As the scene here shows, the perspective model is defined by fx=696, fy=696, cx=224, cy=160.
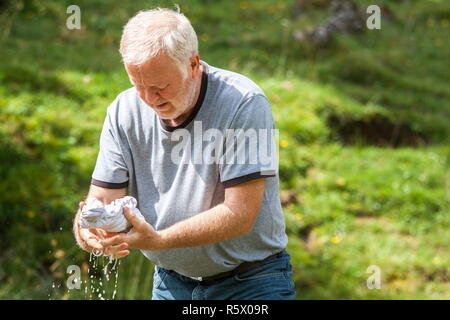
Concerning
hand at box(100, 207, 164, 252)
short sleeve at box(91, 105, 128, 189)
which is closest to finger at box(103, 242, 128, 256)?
hand at box(100, 207, 164, 252)

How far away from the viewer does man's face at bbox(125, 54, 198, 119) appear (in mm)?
2395

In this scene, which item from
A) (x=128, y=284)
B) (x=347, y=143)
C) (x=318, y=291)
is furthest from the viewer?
(x=347, y=143)

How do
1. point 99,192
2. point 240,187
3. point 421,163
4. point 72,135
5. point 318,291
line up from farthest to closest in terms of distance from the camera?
point 421,163 → point 72,135 → point 318,291 → point 99,192 → point 240,187

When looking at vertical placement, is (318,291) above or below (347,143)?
below

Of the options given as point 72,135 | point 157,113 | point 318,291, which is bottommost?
point 318,291

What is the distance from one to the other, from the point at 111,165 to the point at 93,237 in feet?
0.92

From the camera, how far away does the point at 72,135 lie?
594 centimetres

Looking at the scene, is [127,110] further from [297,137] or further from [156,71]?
[297,137]

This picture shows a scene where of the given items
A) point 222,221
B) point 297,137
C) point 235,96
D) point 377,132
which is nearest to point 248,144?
point 235,96

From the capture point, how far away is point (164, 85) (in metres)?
2.42

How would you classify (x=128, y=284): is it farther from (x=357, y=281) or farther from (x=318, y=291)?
(x=357, y=281)

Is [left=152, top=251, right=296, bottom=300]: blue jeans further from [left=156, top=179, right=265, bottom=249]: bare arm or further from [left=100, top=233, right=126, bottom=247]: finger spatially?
[left=100, top=233, right=126, bottom=247]: finger

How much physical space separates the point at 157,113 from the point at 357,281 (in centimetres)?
286
